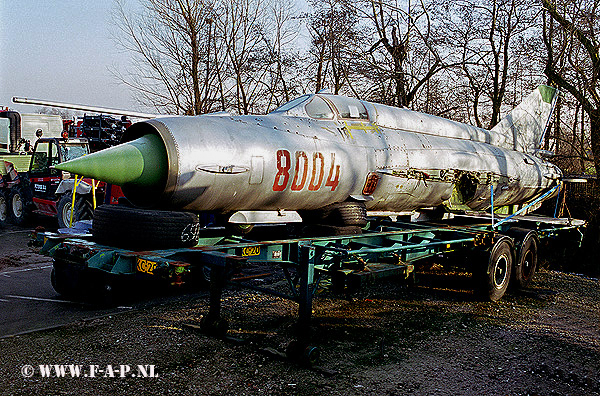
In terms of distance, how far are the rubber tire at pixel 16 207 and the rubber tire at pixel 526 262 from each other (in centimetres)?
1340

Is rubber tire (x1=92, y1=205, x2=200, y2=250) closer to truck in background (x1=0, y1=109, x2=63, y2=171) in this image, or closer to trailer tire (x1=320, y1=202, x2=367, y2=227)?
trailer tire (x1=320, y1=202, x2=367, y2=227)

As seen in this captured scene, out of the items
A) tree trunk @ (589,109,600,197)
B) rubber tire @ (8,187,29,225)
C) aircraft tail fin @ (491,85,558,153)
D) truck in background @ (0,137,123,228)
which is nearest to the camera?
aircraft tail fin @ (491,85,558,153)

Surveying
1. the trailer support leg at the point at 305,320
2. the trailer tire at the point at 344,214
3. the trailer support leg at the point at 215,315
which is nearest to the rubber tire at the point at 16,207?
the trailer support leg at the point at 215,315

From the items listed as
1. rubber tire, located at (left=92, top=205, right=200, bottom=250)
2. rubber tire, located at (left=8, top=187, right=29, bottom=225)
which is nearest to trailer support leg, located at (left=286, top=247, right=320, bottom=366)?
rubber tire, located at (left=92, top=205, right=200, bottom=250)

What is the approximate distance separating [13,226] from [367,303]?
1222 centimetres

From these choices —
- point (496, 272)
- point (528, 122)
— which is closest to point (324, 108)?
point (496, 272)

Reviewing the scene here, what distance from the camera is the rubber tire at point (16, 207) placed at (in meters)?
14.8

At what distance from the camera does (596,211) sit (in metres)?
13.1

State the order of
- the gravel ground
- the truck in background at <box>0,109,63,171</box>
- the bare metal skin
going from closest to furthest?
1. the gravel ground
2. the bare metal skin
3. the truck in background at <box>0,109,63,171</box>

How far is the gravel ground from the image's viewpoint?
4.65m

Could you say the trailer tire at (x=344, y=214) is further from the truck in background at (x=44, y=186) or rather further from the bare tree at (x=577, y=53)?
the bare tree at (x=577, y=53)

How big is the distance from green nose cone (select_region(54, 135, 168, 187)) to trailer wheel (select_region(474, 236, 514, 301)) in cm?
545

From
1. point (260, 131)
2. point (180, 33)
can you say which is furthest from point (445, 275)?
point (180, 33)

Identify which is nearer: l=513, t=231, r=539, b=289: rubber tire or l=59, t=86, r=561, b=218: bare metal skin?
l=59, t=86, r=561, b=218: bare metal skin
